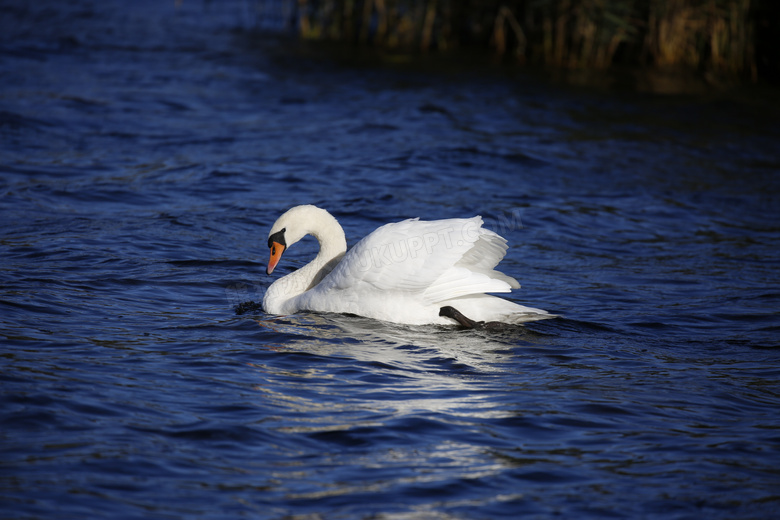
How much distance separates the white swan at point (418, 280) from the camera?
6762mm

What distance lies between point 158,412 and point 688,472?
9.85 ft

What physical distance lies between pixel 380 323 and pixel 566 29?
1375 cm

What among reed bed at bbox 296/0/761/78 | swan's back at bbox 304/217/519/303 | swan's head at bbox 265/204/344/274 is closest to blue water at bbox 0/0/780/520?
swan's back at bbox 304/217/519/303

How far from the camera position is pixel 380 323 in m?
6.97

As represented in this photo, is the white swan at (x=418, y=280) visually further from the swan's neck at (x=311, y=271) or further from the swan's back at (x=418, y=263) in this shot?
the swan's neck at (x=311, y=271)

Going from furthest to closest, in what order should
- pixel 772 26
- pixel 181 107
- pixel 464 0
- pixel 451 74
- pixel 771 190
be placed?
pixel 464 0
pixel 451 74
pixel 772 26
pixel 181 107
pixel 771 190

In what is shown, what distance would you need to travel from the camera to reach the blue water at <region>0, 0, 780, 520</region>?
446cm

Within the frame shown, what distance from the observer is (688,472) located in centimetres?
462

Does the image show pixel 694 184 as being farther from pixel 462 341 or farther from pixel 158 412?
pixel 158 412

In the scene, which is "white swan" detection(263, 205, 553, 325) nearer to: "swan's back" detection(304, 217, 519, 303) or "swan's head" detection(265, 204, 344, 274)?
"swan's back" detection(304, 217, 519, 303)

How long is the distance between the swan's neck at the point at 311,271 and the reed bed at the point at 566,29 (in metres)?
11.0

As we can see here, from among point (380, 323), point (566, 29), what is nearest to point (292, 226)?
point (380, 323)

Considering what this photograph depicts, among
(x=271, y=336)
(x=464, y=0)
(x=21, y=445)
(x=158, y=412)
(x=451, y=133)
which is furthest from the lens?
(x=464, y=0)

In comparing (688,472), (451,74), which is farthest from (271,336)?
(451,74)
